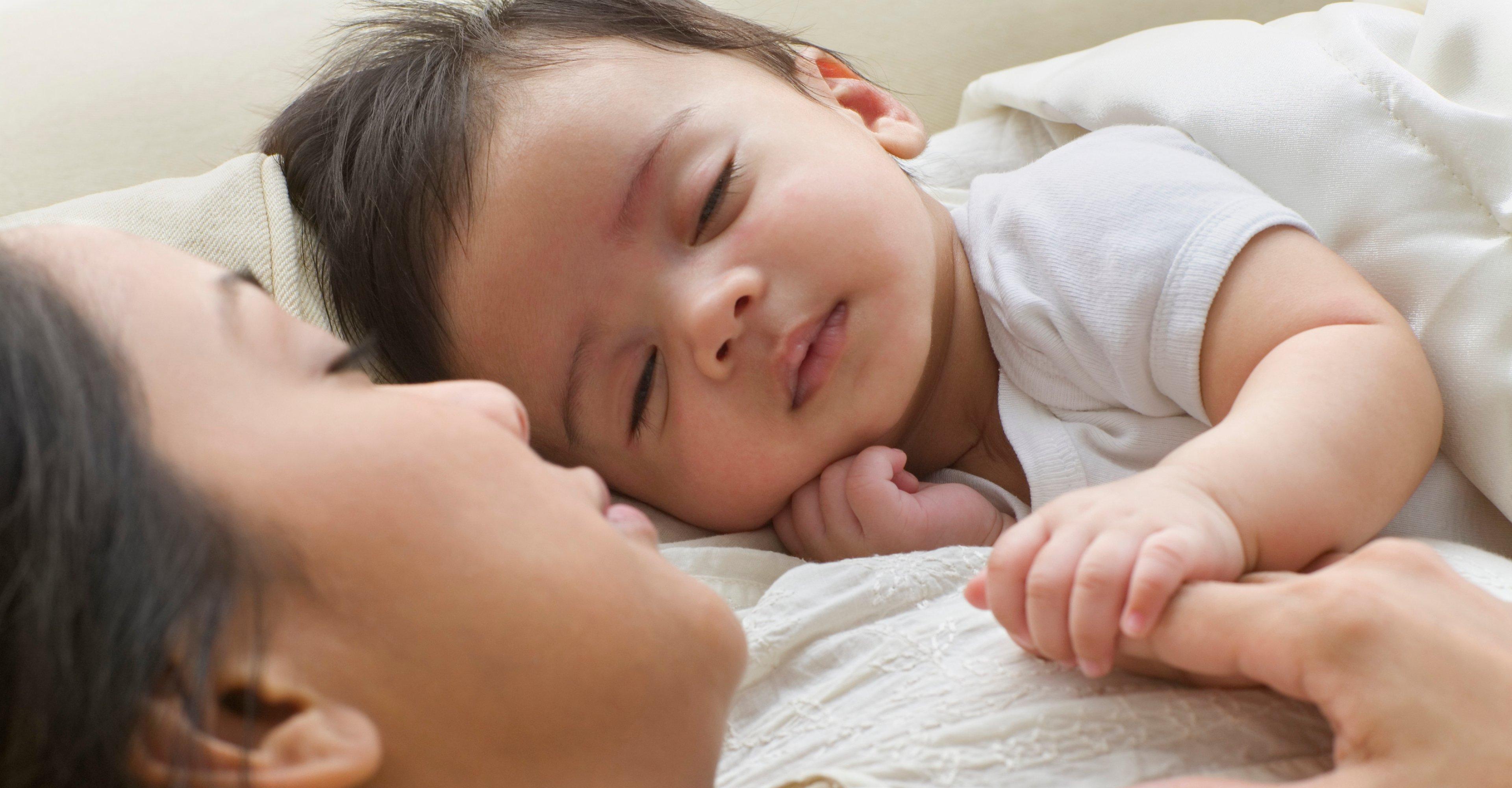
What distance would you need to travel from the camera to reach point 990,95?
1560 mm

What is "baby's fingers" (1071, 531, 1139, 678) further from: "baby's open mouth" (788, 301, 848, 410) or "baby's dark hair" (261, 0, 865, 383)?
"baby's dark hair" (261, 0, 865, 383)

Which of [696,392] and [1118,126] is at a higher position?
[1118,126]

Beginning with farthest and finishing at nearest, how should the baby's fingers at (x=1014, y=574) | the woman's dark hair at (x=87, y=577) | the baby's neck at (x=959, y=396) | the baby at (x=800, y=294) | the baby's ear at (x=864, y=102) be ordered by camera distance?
1. the baby's ear at (x=864, y=102)
2. the baby's neck at (x=959, y=396)
3. the baby at (x=800, y=294)
4. the baby's fingers at (x=1014, y=574)
5. the woman's dark hair at (x=87, y=577)

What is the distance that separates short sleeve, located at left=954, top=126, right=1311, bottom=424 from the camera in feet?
3.10

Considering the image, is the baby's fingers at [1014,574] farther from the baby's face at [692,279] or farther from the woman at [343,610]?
the baby's face at [692,279]

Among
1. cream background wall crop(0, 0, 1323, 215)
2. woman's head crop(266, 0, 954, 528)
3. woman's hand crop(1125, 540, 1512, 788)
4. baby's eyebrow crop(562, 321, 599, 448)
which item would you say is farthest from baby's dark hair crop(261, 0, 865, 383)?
woman's hand crop(1125, 540, 1512, 788)

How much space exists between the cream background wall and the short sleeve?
0.61 meters

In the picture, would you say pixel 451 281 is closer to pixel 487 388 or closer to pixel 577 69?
pixel 577 69

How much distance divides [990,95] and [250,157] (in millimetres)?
977

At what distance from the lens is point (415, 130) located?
1.10 m

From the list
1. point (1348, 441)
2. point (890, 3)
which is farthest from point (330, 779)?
point (890, 3)

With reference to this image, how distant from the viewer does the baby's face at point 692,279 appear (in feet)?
3.26

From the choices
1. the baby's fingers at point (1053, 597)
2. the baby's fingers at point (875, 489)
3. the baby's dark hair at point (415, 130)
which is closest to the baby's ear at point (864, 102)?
the baby's dark hair at point (415, 130)

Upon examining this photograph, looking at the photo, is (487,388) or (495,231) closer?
(487,388)
